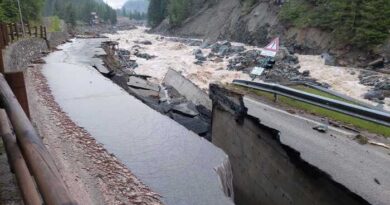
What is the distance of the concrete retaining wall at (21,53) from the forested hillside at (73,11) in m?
73.3

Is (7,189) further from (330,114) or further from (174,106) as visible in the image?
(174,106)

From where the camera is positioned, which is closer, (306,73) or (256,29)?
(306,73)

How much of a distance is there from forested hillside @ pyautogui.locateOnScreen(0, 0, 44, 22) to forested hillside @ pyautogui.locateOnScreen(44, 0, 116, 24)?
157 feet

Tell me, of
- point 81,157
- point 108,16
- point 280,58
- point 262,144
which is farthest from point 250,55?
point 108,16

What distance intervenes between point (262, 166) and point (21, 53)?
10456 millimetres

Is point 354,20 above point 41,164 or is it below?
above

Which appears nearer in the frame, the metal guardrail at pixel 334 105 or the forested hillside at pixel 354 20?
the metal guardrail at pixel 334 105

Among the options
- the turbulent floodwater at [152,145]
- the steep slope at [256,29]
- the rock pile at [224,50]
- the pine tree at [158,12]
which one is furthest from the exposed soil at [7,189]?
the pine tree at [158,12]

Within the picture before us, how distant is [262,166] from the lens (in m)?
6.65

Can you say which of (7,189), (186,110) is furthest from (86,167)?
(186,110)

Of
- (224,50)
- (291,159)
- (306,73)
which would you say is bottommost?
(306,73)

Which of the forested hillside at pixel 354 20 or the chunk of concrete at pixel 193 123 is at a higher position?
the forested hillside at pixel 354 20

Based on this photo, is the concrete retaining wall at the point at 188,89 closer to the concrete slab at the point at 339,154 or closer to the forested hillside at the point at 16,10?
the concrete slab at the point at 339,154

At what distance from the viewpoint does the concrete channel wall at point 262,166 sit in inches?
206
